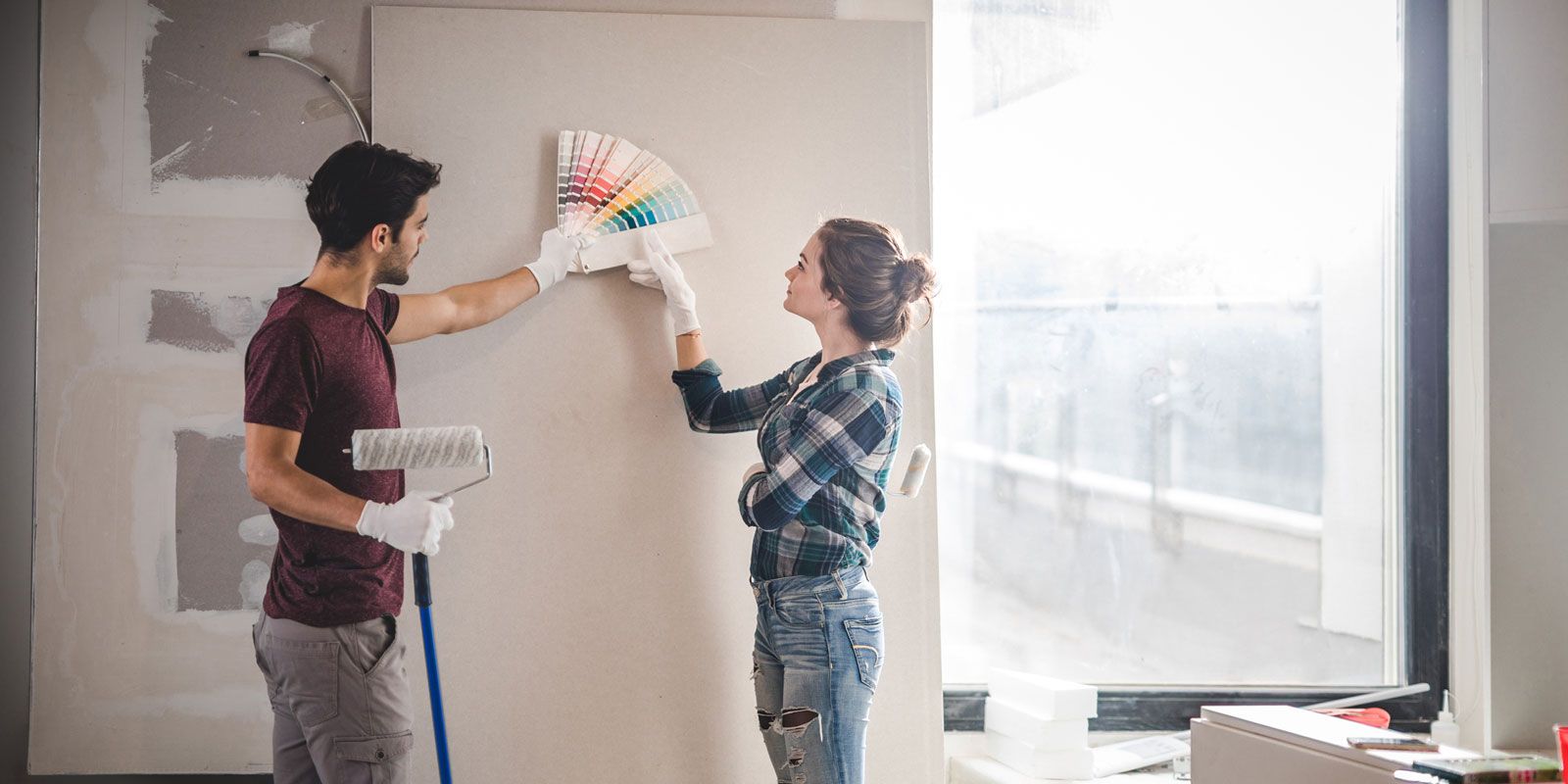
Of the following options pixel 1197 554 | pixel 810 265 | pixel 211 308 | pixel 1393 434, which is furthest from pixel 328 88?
pixel 1393 434

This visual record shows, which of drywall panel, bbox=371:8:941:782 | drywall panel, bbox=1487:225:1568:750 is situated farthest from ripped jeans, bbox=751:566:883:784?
drywall panel, bbox=1487:225:1568:750

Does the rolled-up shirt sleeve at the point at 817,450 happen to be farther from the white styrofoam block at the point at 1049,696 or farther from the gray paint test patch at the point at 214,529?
the gray paint test patch at the point at 214,529

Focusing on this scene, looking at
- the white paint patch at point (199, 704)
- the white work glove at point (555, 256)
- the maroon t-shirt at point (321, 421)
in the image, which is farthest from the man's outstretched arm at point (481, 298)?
the white paint patch at point (199, 704)

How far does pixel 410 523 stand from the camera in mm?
1702

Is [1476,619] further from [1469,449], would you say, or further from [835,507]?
[835,507]

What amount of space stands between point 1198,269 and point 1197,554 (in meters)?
0.76

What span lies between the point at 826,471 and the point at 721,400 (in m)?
0.43

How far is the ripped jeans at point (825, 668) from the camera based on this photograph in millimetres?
1895

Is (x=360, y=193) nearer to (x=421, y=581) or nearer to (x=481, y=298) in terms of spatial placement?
(x=481, y=298)

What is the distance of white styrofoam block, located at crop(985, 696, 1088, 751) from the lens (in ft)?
7.77

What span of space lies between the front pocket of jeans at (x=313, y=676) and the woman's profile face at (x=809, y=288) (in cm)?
107

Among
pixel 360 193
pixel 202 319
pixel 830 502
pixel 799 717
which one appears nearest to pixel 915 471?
pixel 830 502

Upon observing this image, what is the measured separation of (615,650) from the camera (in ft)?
7.49

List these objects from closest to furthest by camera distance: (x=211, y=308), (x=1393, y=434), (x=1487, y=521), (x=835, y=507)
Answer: (x=835, y=507) < (x=211, y=308) < (x=1487, y=521) < (x=1393, y=434)
